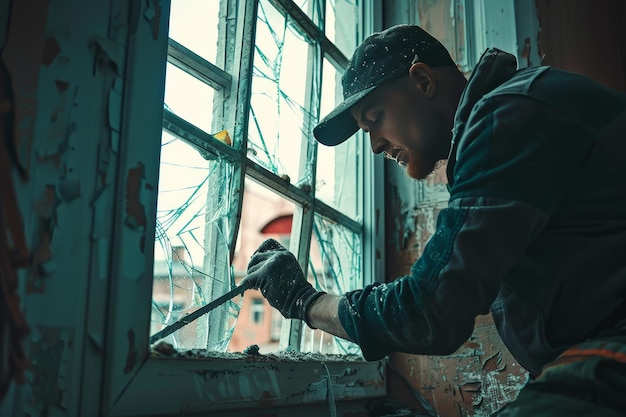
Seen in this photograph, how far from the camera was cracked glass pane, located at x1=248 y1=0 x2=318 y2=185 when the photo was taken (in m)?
1.45

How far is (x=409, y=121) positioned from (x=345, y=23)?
2.71 feet

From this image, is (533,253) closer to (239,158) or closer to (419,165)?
(419,165)

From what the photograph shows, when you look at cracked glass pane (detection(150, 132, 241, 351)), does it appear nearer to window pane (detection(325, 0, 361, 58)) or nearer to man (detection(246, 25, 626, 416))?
man (detection(246, 25, 626, 416))

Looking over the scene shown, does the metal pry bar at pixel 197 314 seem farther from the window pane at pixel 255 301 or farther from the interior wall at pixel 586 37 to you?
the window pane at pixel 255 301

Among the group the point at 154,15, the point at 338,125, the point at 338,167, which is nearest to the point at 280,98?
the point at 338,125

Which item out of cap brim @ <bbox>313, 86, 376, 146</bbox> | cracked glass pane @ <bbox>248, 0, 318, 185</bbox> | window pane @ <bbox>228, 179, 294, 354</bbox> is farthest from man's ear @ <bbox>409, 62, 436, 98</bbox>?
window pane @ <bbox>228, 179, 294, 354</bbox>

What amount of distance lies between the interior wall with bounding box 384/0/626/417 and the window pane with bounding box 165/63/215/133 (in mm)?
838

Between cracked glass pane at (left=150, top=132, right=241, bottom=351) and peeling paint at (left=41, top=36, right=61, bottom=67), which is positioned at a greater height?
peeling paint at (left=41, top=36, right=61, bottom=67)

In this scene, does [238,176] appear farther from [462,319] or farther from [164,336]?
[462,319]

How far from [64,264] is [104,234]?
0.08 meters

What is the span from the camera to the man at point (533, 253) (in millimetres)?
968

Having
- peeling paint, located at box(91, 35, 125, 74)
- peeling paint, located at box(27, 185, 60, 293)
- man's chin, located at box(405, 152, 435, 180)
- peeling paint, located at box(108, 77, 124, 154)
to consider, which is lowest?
peeling paint, located at box(27, 185, 60, 293)

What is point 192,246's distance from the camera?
48.6 inches

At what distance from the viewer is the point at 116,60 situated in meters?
0.96
